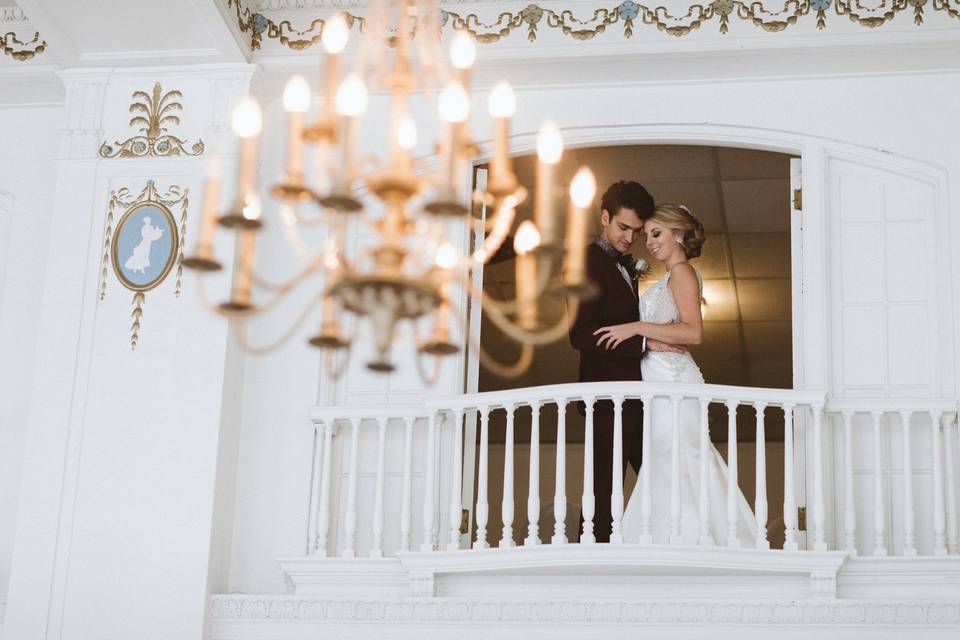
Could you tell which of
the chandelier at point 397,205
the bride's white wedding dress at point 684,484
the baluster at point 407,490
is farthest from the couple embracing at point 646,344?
the chandelier at point 397,205

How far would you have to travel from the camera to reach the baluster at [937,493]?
678cm

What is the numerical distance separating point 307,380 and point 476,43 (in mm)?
1914

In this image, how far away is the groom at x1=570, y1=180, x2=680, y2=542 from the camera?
758cm

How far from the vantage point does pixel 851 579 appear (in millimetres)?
6820

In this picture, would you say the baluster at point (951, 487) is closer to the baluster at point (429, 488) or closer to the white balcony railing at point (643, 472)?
the white balcony railing at point (643, 472)

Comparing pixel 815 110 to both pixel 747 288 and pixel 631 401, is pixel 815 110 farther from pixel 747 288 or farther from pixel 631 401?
pixel 747 288

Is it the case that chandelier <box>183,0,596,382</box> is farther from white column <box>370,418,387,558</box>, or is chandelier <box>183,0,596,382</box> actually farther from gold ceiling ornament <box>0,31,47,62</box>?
gold ceiling ornament <box>0,31,47,62</box>

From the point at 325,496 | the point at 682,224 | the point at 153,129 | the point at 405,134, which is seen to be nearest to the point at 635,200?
the point at 682,224

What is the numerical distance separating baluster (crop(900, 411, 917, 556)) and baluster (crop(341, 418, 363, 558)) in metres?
2.54

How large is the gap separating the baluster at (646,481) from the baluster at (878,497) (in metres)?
1.01

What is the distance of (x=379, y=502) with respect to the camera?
7184 mm

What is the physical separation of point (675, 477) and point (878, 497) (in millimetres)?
925

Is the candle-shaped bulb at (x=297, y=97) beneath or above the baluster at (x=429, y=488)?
above

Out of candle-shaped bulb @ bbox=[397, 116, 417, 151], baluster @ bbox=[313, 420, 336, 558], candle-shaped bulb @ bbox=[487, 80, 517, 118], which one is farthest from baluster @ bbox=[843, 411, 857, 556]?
candle-shaped bulb @ bbox=[397, 116, 417, 151]
